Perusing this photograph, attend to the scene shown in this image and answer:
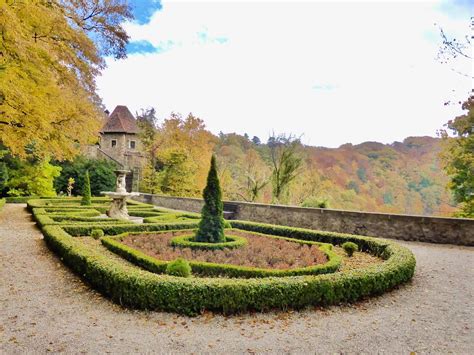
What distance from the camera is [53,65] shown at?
980cm

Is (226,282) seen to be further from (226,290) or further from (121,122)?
(121,122)

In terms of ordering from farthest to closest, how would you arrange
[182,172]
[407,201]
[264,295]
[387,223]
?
[182,172], [407,201], [387,223], [264,295]

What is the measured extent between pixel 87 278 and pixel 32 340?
2.20 meters

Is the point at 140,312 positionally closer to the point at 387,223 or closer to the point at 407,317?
the point at 407,317

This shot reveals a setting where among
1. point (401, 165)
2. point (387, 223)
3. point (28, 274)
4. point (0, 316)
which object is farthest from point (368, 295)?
point (401, 165)

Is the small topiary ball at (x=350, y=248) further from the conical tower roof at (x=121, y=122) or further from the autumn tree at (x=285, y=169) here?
the conical tower roof at (x=121, y=122)

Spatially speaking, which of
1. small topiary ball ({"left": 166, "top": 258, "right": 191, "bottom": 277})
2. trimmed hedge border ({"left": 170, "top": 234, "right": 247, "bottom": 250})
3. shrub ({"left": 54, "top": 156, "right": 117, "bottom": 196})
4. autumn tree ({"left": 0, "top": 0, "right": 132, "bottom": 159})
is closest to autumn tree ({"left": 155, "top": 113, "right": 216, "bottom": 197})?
shrub ({"left": 54, "top": 156, "right": 117, "bottom": 196})

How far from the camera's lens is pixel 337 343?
3.85m

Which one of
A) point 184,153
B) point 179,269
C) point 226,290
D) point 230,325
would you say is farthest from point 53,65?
point 184,153

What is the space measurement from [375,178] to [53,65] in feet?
85.7

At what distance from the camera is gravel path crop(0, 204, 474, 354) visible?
3719 mm

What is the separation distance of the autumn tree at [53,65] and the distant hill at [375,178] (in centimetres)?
1412

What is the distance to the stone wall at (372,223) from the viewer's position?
1028 cm

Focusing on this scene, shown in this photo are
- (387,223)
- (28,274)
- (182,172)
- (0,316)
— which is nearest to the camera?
(0,316)
